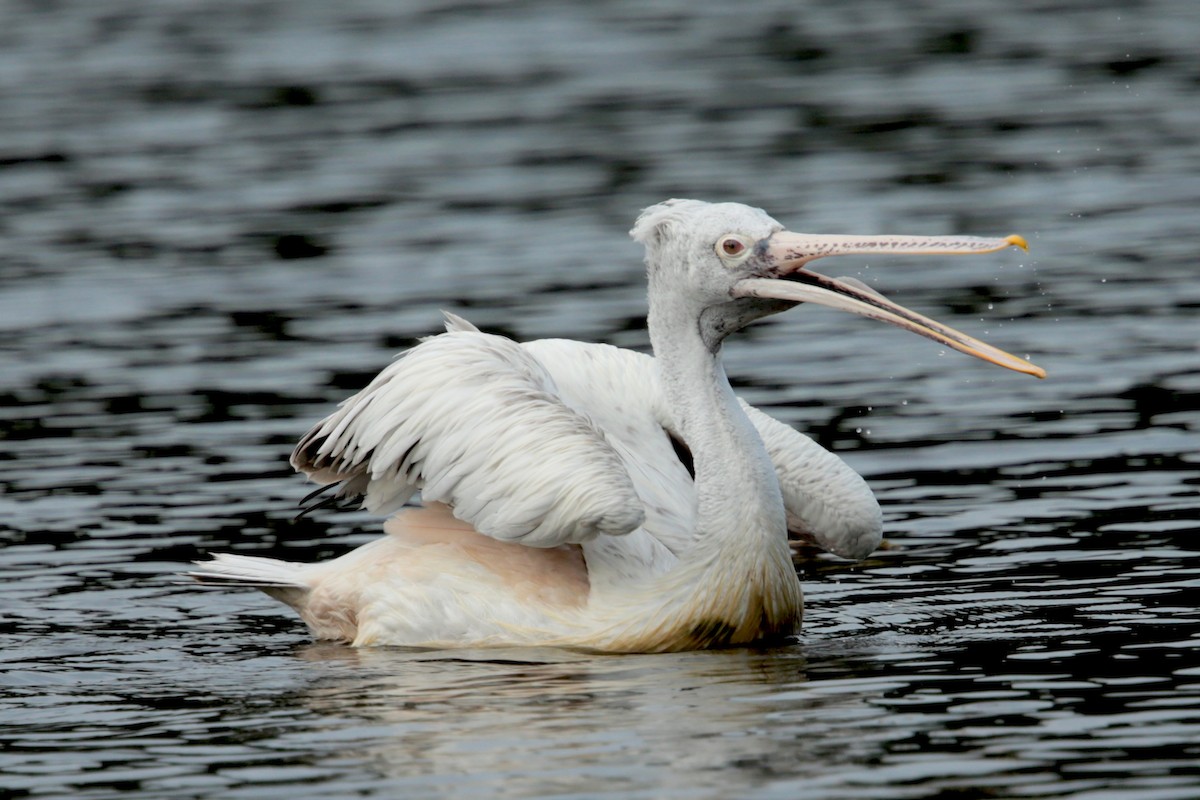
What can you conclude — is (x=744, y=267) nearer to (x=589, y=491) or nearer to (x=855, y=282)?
(x=855, y=282)

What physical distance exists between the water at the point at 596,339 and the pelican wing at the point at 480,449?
1.55 feet

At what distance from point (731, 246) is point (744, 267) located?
0.07m

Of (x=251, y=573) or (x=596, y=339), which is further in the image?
(x=596, y=339)

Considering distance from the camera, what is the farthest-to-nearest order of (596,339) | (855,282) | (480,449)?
1. (596,339)
2. (480,449)
3. (855,282)

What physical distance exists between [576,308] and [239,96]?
8843 mm

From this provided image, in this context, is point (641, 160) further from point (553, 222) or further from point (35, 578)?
point (35, 578)

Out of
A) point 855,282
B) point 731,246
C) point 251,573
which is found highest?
point 731,246

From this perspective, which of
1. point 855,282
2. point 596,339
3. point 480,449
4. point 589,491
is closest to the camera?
point 589,491

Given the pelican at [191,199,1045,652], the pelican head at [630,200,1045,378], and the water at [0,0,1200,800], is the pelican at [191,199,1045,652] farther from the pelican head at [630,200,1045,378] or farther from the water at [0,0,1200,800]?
the water at [0,0,1200,800]

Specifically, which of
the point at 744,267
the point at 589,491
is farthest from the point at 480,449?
the point at 744,267

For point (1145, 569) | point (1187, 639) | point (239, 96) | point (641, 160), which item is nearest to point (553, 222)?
point (641, 160)

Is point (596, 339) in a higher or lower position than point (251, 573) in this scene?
higher

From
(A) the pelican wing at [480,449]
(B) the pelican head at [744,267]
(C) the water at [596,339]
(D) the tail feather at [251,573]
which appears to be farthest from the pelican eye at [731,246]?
(D) the tail feather at [251,573]

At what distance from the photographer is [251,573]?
747 centimetres
